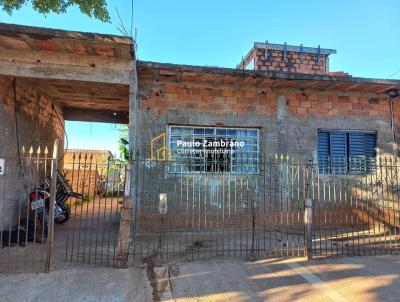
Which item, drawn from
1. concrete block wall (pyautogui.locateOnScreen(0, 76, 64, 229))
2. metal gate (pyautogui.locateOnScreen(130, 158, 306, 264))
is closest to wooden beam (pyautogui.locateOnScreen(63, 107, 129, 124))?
concrete block wall (pyautogui.locateOnScreen(0, 76, 64, 229))

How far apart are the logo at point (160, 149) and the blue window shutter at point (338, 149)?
4.11 metres

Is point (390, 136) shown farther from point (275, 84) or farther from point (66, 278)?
point (66, 278)

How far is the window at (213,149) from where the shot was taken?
321 inches

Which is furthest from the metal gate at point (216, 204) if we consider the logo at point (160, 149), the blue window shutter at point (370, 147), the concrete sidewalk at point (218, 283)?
the blue window shutter at point (370, 147)

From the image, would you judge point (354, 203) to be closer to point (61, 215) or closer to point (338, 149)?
point (338, 149)

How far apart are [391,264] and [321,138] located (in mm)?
3896

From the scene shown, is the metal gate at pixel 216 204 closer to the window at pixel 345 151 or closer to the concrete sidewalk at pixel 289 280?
the window at pixel 345 151

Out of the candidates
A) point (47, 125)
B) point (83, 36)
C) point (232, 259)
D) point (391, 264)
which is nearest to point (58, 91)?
point (47, 125)

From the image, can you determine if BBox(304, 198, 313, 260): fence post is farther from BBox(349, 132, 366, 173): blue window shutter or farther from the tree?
the tree

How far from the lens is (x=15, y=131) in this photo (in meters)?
7.75

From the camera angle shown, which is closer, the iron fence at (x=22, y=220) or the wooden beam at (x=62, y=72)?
the iron fence at (x=22, y=220)

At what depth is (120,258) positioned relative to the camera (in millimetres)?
5328

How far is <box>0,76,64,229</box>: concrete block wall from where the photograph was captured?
7.21 meters

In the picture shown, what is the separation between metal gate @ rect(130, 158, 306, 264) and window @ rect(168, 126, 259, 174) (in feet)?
Result: 0.17
